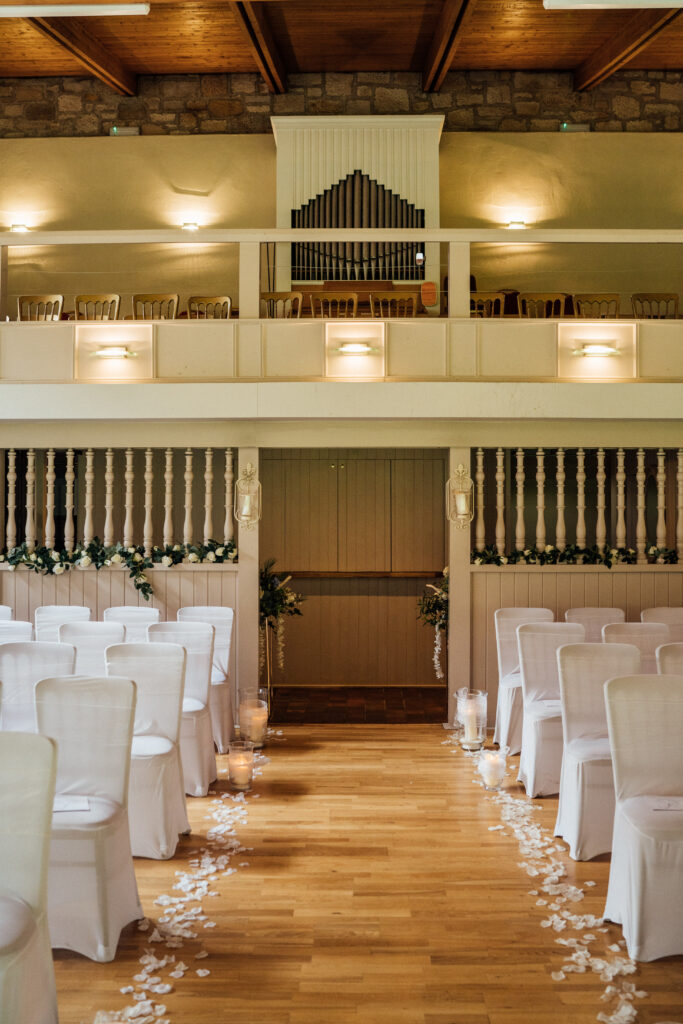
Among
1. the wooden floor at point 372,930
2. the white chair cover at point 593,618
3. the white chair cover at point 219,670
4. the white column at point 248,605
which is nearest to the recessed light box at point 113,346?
the white column at point 248,605

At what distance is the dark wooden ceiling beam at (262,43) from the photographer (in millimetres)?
9125

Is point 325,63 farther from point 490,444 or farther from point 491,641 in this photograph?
point 491,641

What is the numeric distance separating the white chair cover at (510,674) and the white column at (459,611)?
747 millimetres

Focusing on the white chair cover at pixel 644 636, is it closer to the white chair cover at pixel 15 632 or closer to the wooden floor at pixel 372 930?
the wooden floor at pixel 372 930

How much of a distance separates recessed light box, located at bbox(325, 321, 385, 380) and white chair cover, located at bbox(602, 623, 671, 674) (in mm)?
3174

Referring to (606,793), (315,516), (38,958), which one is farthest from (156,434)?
(38,958)

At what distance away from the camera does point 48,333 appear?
8.20m

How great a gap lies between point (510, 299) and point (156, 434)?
13.8ft

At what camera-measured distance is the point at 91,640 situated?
21.2 ft

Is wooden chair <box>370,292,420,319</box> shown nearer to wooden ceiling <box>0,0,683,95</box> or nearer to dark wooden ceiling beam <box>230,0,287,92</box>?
dark wooden ceiling beam <box>230,0,287,92</box>

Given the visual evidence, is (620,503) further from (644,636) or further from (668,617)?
(644,636)

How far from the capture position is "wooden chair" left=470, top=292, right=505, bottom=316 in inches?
345

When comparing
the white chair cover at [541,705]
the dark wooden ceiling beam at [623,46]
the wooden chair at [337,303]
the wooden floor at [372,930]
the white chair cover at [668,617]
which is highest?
the dark wooden ceiling beam at [623,46]

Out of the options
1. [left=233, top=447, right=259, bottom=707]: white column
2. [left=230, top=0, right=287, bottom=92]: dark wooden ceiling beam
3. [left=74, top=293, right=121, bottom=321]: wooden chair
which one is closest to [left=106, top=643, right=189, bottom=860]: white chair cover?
[left=233, top=447, right=259, bottom=707]: white column
